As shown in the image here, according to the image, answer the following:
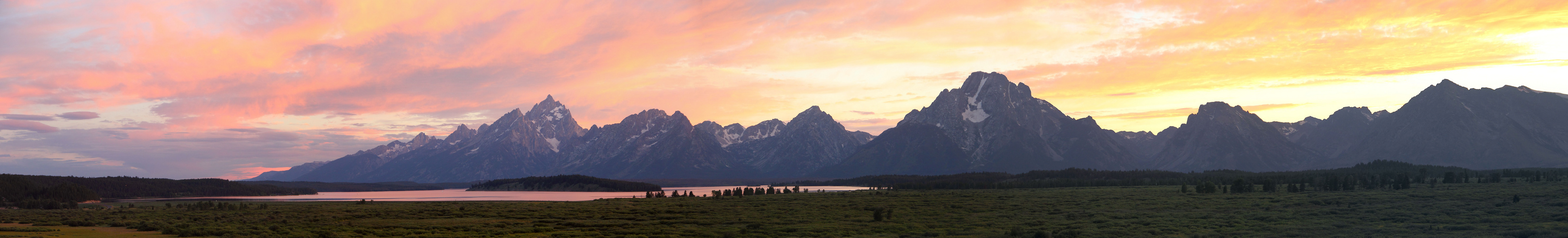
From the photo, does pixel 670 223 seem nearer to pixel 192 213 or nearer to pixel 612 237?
pixel 612 237

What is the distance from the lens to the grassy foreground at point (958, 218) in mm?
71875

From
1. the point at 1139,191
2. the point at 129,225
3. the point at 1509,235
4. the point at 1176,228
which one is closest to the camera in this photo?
→ the point at 1509,235

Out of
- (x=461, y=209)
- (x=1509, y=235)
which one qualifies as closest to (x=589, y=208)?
(x=461, y=209)

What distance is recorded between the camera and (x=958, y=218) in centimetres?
9550

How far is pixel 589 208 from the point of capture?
13250 centimetres

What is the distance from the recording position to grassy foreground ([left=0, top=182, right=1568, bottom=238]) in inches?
2830

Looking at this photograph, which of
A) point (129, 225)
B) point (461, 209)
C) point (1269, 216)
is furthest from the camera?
point (461, 209)

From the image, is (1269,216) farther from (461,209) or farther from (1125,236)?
(461,209)

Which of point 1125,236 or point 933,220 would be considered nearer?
point 1125,236

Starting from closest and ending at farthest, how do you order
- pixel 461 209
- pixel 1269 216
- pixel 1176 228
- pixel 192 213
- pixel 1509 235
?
pixel 1509 235 → pixel 1176 228 → pixel 1269 216 → pixel 192 213 → pixel 461 209

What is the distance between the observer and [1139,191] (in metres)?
178

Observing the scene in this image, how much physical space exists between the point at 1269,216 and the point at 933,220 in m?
34.6

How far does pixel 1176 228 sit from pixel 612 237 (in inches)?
1979

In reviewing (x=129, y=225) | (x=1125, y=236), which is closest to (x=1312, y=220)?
(x=1125, y=236)
